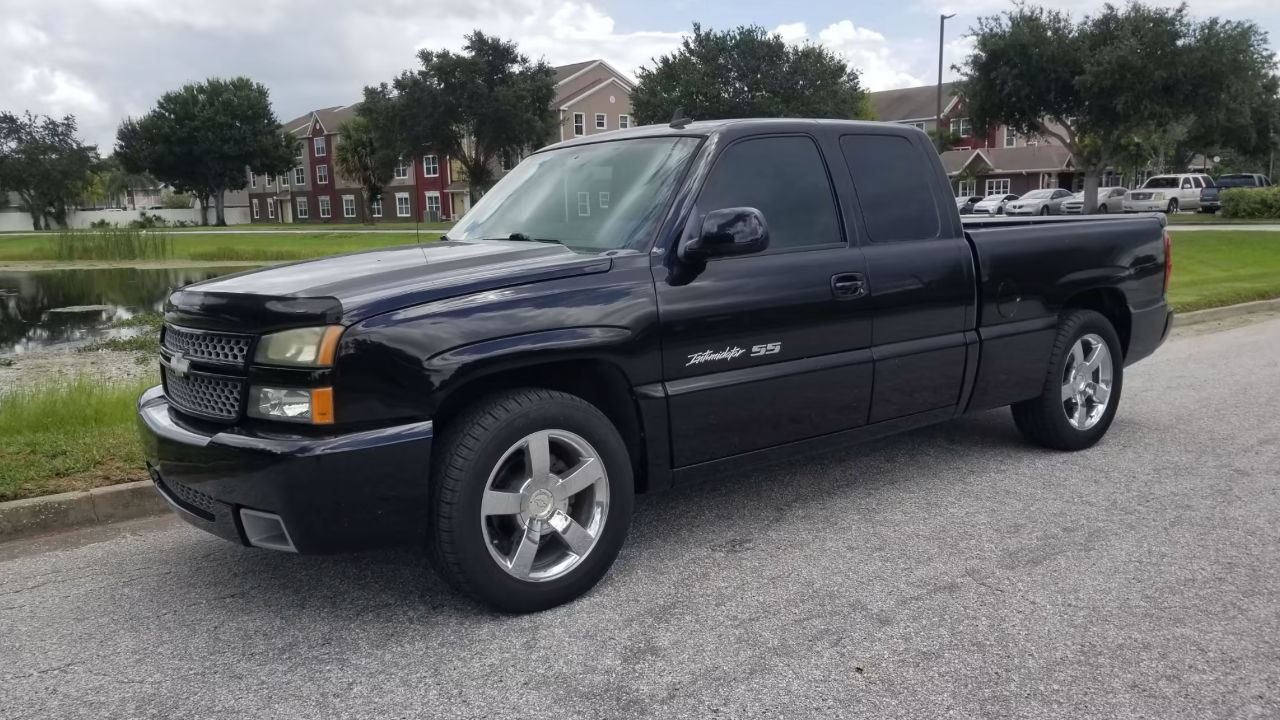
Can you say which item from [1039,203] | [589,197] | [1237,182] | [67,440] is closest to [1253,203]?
[1039,203]

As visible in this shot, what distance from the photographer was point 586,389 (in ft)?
13.1

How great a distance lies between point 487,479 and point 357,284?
0.82 m

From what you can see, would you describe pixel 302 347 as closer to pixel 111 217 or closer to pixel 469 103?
pixel 469 103

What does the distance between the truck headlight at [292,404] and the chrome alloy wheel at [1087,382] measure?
4.16m

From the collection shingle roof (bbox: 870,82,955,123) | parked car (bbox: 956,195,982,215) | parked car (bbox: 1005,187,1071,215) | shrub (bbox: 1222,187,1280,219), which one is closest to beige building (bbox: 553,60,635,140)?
shingle roof (bbox: 870,82,955,123)

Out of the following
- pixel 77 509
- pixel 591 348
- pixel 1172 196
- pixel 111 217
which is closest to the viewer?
pixel 591 348

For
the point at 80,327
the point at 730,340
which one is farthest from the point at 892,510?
the point at 80,327

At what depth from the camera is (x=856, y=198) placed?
477 cm

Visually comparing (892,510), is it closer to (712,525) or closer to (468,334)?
(712,525)

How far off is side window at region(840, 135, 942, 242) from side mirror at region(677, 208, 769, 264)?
1.00 m

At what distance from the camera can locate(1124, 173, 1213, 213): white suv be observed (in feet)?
143

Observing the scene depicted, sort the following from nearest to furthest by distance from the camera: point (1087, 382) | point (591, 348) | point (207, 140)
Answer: point (591, 348) < point (1087, 382) < point (207, 140)

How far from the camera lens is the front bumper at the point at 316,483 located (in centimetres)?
325

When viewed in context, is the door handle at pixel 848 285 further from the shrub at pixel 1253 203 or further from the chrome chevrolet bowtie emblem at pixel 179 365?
the shrub at pixel 1253 203
